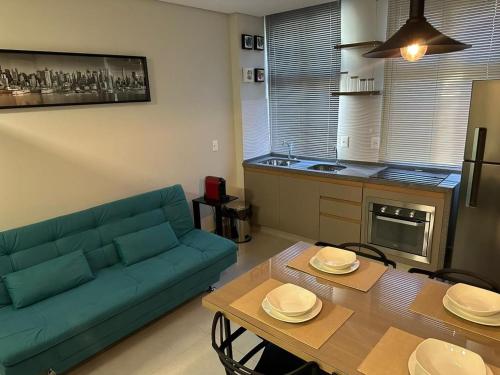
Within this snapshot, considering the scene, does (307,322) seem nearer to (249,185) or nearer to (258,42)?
(249,185)

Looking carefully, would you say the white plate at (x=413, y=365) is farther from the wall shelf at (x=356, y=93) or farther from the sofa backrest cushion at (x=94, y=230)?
the wall shelf at (x=356, y=93)

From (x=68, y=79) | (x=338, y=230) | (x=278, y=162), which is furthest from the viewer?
(x=278, y=162)

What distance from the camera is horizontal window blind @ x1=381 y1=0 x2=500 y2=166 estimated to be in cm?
293

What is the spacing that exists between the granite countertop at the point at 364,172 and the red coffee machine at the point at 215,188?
61 cm

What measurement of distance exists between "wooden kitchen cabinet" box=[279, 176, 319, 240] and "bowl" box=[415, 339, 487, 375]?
2.45 m

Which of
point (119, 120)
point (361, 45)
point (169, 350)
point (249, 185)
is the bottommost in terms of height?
point (169, 350)

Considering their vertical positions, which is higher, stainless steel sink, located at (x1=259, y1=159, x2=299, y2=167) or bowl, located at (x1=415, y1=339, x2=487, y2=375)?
stainless steel sink, located at (x1=259, y1=159, x2=299, y2=167)

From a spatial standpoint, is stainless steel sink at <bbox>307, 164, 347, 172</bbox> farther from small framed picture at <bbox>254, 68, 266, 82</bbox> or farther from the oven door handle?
small framed picture at <bbox>254, 68, 266, 82</bbox>

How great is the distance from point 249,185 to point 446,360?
3.21 metres

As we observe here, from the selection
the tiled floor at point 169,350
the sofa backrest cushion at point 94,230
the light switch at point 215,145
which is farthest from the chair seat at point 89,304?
the light switch at point 215,145

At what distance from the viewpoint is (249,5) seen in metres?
3.52

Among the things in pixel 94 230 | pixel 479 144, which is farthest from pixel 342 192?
pixel 94 230

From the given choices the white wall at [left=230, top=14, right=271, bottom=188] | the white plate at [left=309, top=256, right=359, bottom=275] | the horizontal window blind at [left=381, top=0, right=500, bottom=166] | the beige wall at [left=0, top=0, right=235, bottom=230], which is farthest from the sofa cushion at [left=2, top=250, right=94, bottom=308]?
the horizontal window blind at [left=381, top=0, right=500, bottom=166]

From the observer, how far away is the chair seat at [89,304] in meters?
1.93
